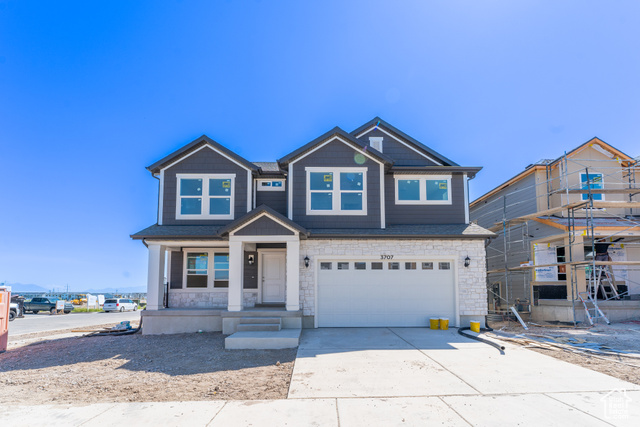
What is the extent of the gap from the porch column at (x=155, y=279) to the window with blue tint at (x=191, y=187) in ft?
6.73

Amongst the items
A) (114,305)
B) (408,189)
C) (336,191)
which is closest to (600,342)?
(408,189)

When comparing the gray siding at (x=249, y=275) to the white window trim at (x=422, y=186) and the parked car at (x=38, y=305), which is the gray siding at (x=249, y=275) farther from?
the parked car at (x=38, y=305)

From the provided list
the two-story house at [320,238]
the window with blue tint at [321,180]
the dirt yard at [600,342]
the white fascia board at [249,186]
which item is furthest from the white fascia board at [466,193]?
the white fascia board at [249,186]

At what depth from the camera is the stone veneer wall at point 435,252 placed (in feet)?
43.2

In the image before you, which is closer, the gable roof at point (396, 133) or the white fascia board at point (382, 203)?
the white fascia board at point (382, 203)

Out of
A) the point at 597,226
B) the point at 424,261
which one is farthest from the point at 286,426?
the point at 597,226

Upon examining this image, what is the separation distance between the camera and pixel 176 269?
48.4ft

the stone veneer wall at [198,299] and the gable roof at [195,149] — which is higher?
the gable roof at [195,149]

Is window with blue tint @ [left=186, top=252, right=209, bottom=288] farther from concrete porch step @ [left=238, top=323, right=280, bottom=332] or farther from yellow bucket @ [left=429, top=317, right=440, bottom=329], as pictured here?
yellow bucket @ [left=429, top=317, right=440, bottom=329]

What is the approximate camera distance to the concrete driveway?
18.1ft

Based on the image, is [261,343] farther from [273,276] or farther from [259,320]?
[273,276]

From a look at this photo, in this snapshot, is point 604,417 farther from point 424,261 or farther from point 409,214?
point 409,214

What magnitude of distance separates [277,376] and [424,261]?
7.39m

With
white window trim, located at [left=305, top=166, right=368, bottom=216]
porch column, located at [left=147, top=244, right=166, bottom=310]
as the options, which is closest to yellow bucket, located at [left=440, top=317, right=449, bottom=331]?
white window trim, located at [left=305, top=166, right=368, bottom=216]
